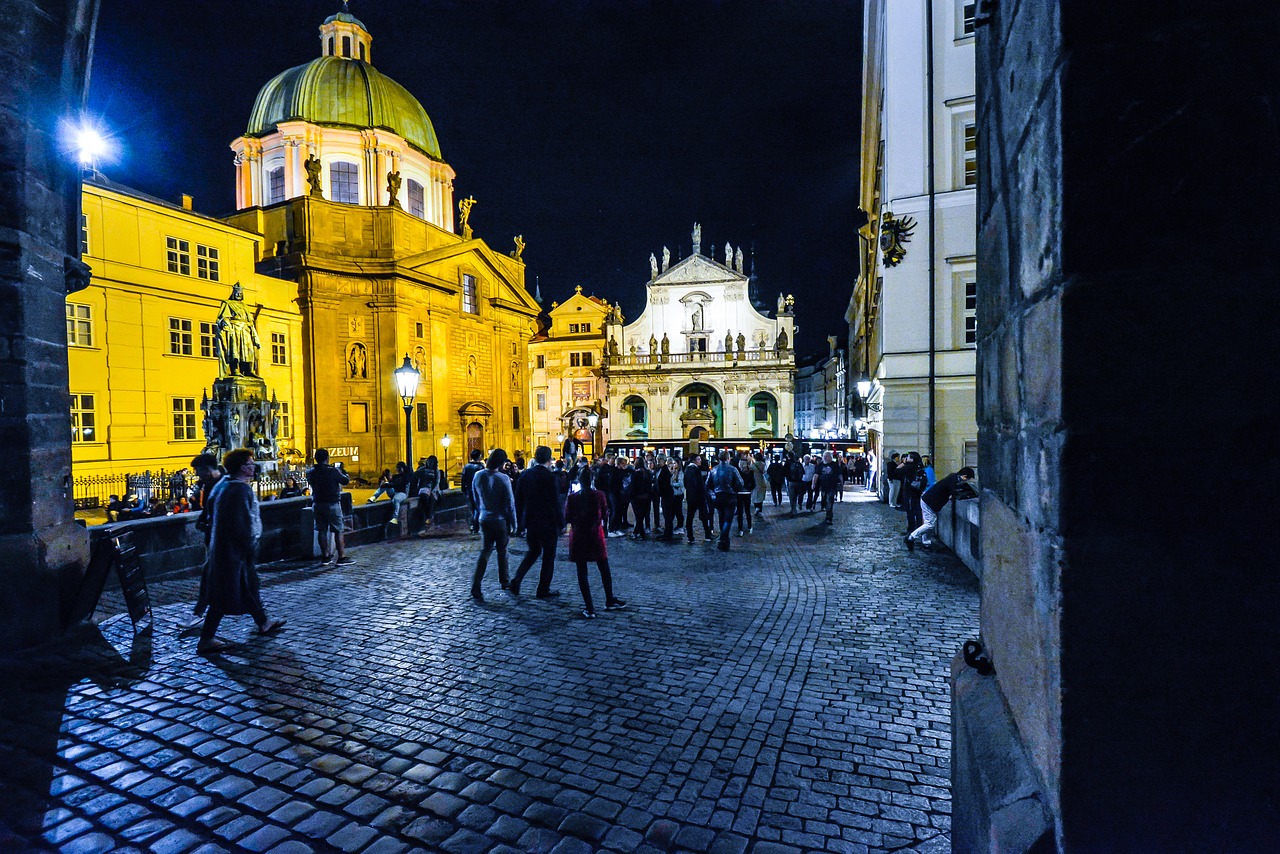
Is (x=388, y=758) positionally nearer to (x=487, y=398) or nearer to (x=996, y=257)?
(x=996, y=257)

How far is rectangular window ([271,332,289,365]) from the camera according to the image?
30.0 meters

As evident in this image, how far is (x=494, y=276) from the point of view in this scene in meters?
43.0

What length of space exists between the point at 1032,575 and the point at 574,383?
5958 cm

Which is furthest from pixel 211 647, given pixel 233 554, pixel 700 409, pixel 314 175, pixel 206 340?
pixel 700 409

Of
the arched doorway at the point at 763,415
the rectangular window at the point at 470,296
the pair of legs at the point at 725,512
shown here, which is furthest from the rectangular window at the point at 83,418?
the arched doorway at the point at 763,415

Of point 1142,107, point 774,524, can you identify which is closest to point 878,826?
point 1142,107

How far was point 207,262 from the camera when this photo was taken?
2741 centimetres

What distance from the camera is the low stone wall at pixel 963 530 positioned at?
28.7 feet

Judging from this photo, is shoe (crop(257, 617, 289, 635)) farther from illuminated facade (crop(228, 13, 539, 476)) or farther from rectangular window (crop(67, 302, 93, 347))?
illuminated facade (crop(228, 13, 539, 476))

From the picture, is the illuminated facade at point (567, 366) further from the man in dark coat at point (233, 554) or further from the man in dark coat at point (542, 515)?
the man in dark coat at point (233, 554)

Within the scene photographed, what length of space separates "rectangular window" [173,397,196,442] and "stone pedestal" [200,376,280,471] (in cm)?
916

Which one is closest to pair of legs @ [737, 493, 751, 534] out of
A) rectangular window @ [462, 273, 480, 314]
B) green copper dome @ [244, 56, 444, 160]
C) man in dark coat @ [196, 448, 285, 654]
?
man in dark coat @ [196, 448, 285, 654]

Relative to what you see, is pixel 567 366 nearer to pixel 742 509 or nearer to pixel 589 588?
pixel 742 509

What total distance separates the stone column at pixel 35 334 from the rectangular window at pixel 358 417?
1087 inches
